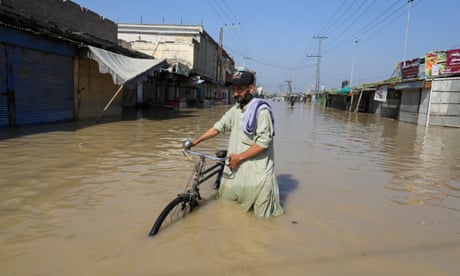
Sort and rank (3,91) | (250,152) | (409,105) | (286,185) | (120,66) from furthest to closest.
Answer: (409,105)
(120,66)
(3,91)
(286,185)
(250,152)

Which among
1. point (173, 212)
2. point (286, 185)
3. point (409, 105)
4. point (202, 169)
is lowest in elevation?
point (286, 185)

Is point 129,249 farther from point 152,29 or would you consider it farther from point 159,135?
point 152,29

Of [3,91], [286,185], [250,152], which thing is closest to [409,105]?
[286,185]

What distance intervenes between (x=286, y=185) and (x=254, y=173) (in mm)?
2245

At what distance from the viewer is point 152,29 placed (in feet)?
134

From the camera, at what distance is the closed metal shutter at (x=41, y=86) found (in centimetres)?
929

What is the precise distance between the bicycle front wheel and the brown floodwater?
8 centimetres

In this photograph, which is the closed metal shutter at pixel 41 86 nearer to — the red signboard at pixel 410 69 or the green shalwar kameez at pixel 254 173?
the green shalwar kameez at pixel 254 173

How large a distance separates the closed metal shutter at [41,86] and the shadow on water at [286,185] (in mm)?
8122

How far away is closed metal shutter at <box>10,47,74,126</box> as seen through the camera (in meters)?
9.29

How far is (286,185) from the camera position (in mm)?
5285

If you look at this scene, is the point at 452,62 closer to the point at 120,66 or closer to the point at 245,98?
the point at 120,66

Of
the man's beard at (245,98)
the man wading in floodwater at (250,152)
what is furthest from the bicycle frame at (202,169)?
the man's beard at (245,98)

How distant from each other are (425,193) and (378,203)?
1176mm
